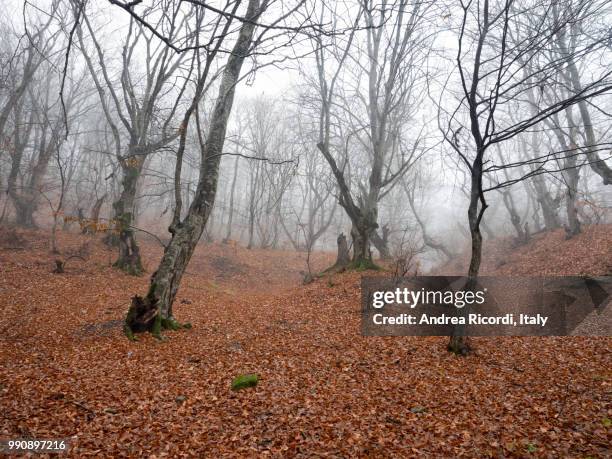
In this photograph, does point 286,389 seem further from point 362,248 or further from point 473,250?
point 362,248

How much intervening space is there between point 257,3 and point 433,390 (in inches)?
289

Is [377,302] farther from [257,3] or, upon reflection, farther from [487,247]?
[487,247]

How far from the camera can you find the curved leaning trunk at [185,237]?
5.89 m

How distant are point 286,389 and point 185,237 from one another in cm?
332

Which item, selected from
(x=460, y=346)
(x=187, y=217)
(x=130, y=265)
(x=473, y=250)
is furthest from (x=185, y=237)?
(x=130, y=265)

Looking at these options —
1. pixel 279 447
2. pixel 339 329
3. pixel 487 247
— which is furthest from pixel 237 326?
pixel 487 247

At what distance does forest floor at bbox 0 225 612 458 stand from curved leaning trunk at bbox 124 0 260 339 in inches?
13.5

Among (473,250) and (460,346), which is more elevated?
(473,250)

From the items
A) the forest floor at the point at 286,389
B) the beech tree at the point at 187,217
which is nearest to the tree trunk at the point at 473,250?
the forest floor at the point at 286,389

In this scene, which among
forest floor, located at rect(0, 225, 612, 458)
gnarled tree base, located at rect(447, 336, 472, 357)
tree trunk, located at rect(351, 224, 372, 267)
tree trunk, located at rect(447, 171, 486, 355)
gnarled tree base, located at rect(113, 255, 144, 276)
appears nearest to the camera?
forest floor, located at rect(0, 225, 612, 458)

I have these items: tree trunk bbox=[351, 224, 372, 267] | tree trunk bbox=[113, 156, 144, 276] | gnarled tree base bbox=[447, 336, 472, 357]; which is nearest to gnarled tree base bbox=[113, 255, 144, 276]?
tree trunk bbox=[113, 156, 144, 276]

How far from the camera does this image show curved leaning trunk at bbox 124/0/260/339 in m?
5.89

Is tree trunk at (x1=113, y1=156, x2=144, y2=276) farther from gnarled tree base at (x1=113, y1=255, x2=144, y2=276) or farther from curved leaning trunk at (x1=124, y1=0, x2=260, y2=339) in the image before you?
curved leaning trunk at (x1=124, y1=0, x2=260, y2=339)

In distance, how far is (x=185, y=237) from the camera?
6.26 m
